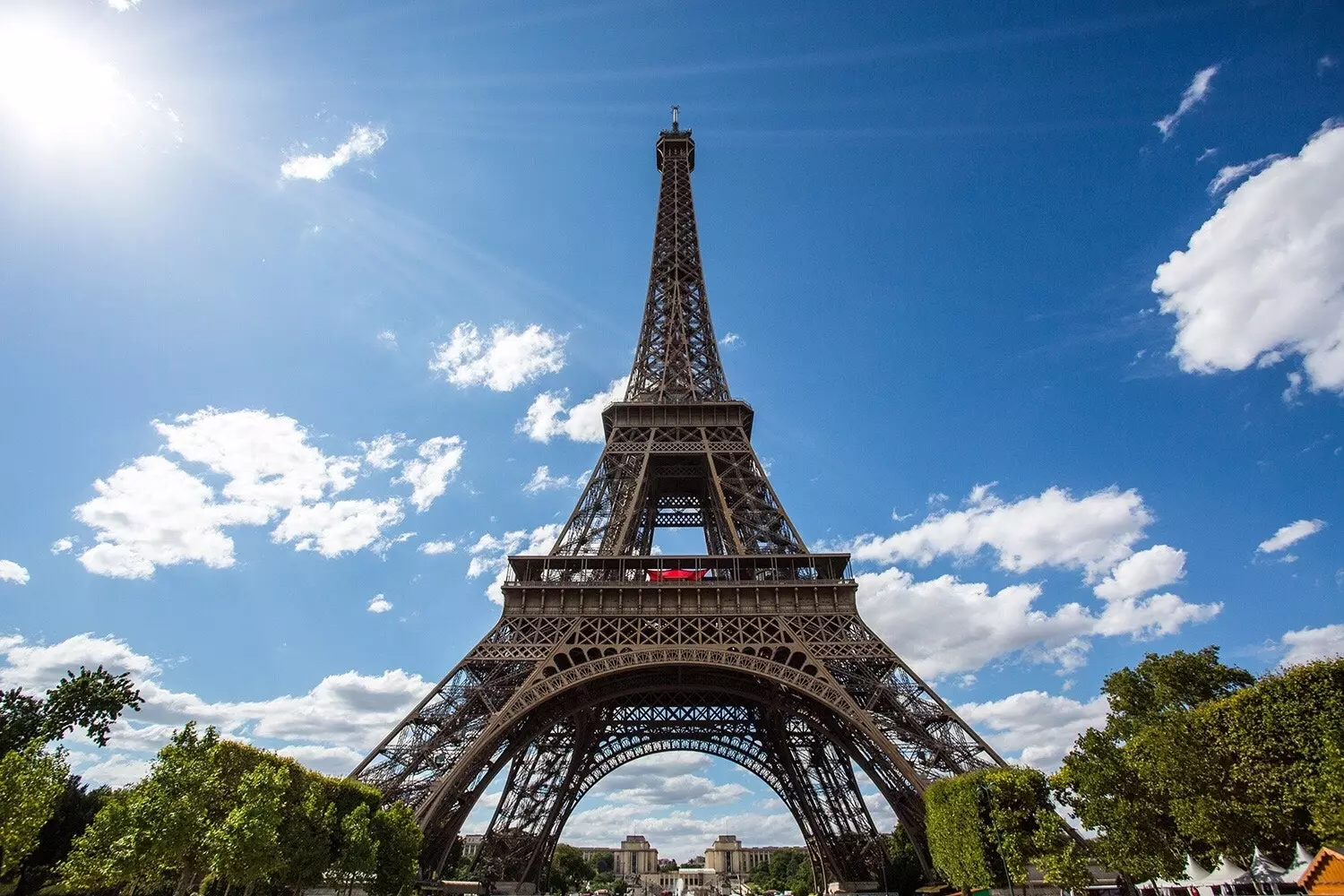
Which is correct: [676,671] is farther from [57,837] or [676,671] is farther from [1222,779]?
[57,837]

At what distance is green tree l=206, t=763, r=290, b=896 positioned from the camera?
17.5 meters

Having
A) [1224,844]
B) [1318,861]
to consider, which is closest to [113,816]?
[1318,861]

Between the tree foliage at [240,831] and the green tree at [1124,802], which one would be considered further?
the green tree at [1124,802]

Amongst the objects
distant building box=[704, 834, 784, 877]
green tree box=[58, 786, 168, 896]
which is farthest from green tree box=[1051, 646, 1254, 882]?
distant building box=[704, 834, 784, 877]

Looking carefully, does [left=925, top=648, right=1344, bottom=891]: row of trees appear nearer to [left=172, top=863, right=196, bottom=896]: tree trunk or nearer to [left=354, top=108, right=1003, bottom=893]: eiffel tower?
[left=354, top=108, right=1003, bottom=893]: eiffel tower

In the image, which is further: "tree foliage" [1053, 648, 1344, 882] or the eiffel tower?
the eiffel tower

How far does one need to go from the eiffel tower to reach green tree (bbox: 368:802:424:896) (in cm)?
78

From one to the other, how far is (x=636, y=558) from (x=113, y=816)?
18965mm

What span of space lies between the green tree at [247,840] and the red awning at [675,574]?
53.5ft

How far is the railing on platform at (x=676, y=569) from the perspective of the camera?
30.2m

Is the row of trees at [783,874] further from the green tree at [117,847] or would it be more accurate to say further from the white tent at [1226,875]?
the green tree at [117,847]

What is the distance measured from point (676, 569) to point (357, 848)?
616 inches

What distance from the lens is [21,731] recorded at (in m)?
21.0

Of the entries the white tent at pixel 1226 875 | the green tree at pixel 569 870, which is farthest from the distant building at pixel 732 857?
the white tent at pixel 1226 875
